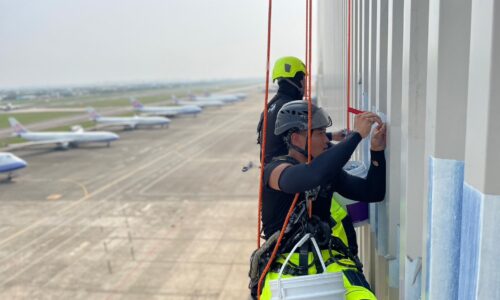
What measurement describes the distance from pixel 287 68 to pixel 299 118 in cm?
133

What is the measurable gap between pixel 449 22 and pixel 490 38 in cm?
44

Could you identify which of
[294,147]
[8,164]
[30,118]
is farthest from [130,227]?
[30,118]

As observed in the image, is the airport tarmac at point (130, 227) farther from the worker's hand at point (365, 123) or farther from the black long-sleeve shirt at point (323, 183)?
the worker's hand at point (365, 123)

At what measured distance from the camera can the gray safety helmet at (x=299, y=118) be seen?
2854 mm

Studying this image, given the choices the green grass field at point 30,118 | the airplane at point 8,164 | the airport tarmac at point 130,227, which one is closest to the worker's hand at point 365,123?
the airport tarmac at point 130,227

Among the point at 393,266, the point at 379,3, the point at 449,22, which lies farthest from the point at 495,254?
the point at 379,3

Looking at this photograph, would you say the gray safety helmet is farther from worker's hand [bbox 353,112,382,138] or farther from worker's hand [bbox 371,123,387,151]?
worker's hand [bbox 371,123,387,151]

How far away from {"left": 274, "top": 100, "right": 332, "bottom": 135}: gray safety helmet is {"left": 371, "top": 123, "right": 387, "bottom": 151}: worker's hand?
0.43 meters

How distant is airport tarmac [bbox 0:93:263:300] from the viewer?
42.1 ft

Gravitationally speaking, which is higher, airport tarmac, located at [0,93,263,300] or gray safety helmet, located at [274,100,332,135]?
gray safety helmet, located at [274,100,332,135]

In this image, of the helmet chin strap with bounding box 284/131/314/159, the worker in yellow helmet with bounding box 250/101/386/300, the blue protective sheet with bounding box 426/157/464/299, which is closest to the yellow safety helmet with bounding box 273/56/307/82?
the worker in yellow helmet with bounding box 250/101/386/300

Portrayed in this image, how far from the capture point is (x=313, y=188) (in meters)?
2.67

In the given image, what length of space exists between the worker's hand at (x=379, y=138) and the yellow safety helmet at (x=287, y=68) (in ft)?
3.76

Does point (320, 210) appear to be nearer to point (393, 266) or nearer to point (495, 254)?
point (393, 266)
